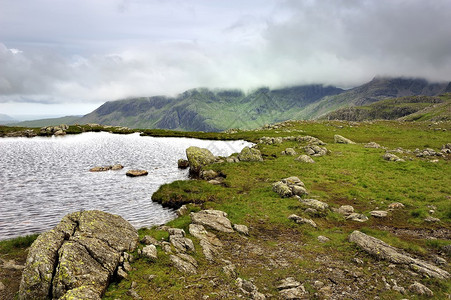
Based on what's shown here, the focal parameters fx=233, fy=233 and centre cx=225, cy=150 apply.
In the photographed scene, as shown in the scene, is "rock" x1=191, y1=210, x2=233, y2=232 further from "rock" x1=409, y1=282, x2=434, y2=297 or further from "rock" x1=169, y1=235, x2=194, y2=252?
"rock" x1=409, y1=282, x2=434, y2=297

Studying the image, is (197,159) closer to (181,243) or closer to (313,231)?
(313,231)

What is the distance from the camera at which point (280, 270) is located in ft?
55.5

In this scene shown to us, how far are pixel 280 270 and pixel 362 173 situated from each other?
34.2m

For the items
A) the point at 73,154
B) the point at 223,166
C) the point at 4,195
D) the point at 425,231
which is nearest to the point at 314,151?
the point at 223,166

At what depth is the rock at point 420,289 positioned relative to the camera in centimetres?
1366

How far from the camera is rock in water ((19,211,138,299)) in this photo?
12.6m

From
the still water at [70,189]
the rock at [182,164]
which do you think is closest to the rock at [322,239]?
the still water at [70,189]

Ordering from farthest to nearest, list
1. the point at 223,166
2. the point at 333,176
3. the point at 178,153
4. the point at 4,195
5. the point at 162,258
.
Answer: the point at 178,153
the point at 223,166
the point at 333,176
the point at 4,195
the point at 162,258

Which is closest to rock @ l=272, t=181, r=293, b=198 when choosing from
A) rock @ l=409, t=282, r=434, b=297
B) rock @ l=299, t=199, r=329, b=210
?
rock @ l=299, t=199, r=329, b=210

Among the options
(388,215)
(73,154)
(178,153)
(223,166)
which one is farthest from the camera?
(178,153)

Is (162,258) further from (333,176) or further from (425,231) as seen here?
(333,176)

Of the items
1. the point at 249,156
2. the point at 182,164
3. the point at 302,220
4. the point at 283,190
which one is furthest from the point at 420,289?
the point at 182,164

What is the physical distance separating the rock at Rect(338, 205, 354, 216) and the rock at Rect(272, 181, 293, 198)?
639 centimetres

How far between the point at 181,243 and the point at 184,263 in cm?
246
